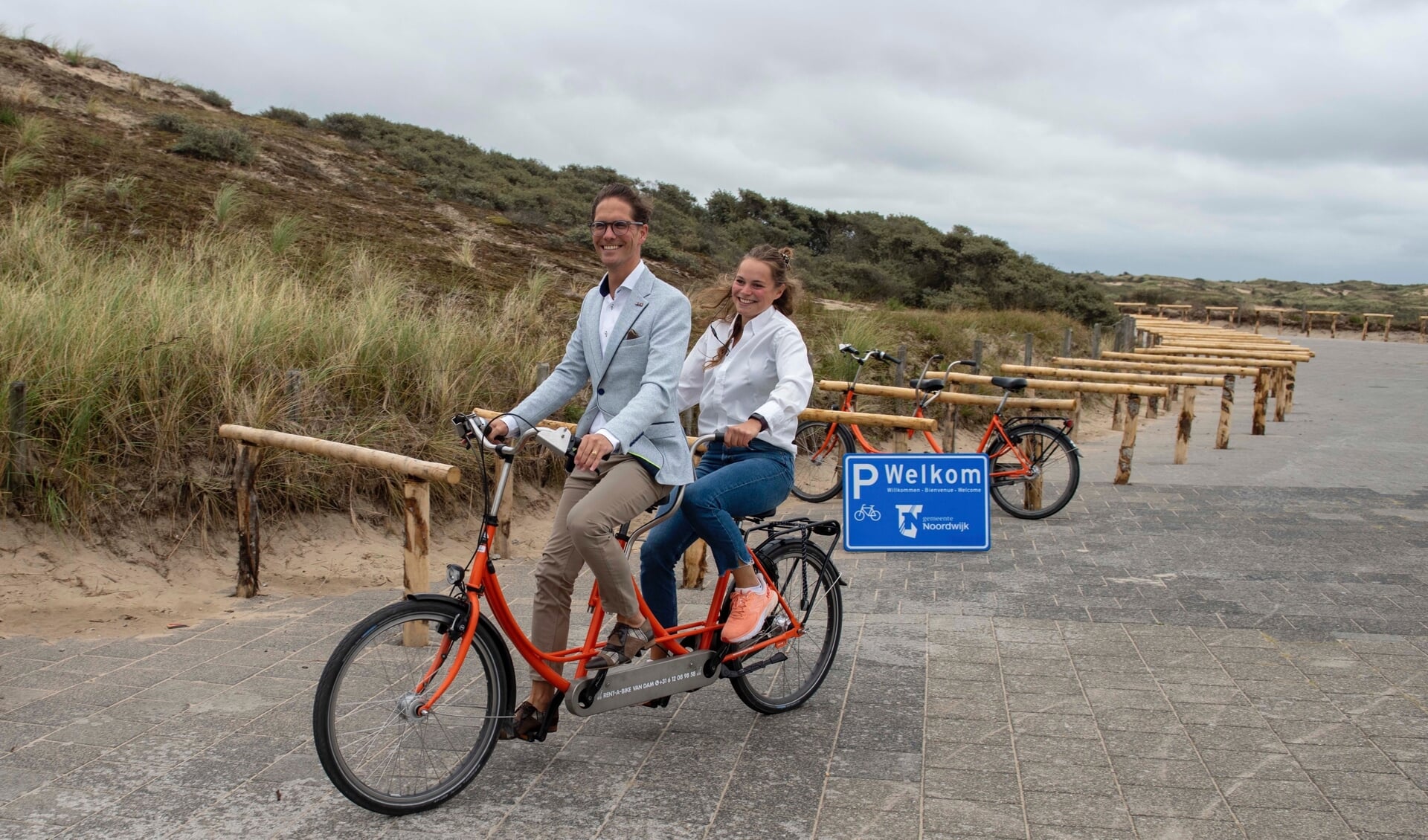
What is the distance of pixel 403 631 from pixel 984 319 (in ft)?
62.2

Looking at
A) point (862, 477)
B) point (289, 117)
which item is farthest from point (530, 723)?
point (289, 117)

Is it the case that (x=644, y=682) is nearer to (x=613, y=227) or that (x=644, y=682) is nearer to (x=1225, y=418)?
(x=613, y=227)

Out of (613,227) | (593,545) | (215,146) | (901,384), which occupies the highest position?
(215,146)

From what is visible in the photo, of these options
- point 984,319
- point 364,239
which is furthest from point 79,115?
point 984,319

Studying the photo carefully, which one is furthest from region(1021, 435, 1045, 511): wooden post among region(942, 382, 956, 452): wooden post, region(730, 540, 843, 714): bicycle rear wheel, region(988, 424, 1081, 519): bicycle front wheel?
region(730, 540, 843, 714): bicycle rear wheel

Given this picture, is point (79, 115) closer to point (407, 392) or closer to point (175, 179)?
point (175, 179)

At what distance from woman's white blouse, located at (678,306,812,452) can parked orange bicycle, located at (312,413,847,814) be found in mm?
538

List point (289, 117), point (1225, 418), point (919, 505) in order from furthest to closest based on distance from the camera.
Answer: point (289, 117) → point (1225, 418) → point (919, 505)

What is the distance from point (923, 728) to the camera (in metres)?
4.45

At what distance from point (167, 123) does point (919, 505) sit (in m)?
16.1

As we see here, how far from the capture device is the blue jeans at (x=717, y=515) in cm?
419

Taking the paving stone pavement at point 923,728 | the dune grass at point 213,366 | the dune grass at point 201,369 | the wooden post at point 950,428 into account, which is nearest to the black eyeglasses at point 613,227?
the paving stone pavement at point 923,728

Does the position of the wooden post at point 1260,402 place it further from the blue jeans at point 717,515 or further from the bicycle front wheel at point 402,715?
the bicycle front wheel at point 402,715

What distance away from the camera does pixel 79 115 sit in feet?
58.1
